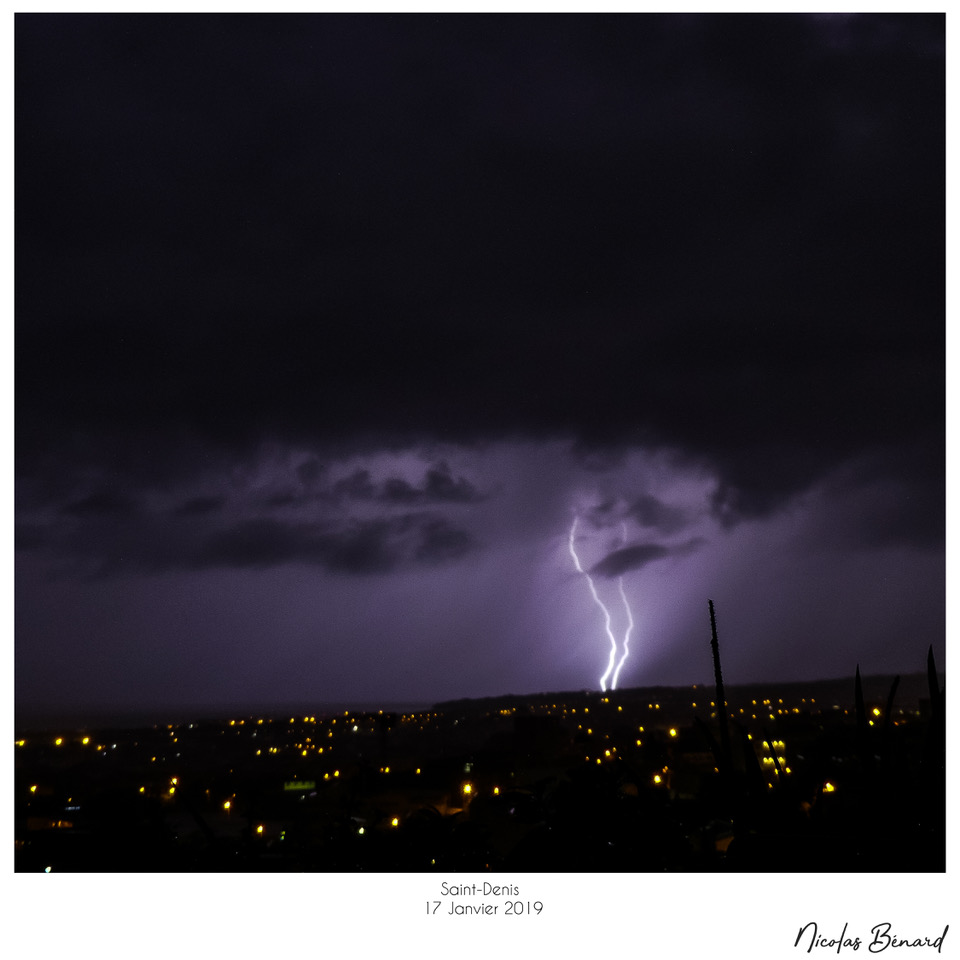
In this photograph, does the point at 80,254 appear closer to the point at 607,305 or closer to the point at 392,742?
the point at 607,305

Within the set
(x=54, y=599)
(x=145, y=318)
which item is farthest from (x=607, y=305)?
(x=54, y=599)

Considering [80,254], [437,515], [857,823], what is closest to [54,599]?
[80,254]

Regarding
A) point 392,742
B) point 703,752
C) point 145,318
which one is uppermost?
point 145,318

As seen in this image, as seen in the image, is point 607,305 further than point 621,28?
Yes

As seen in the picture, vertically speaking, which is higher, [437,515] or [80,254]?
[80,254]

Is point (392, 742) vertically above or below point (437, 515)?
below
